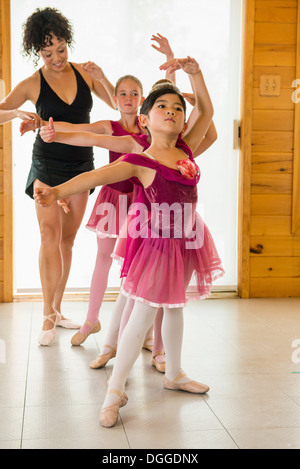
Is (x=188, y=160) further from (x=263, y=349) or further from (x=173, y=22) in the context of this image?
(x=173, y=22)

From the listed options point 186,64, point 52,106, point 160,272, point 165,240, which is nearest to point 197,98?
point 186,64

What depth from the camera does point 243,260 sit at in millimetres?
3654

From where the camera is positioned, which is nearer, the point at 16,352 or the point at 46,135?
the point at 46,135

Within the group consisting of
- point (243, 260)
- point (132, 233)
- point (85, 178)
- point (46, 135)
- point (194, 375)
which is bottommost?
point (194, 375)

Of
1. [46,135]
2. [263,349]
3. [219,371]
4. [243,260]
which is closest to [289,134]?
[243,260]

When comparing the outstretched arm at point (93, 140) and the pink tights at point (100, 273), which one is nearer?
the outstretched arm at point (93, 140)

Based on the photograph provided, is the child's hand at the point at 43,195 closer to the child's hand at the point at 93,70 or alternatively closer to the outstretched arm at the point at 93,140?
the outstretched arm at the point at 93,140

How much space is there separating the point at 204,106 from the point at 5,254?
68.5 inches

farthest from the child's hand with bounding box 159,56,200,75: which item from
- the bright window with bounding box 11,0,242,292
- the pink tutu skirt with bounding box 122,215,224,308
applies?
the bright window with bounding box 11,0,242,292

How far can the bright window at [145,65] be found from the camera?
3469 mm

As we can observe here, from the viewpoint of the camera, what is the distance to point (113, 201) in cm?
257

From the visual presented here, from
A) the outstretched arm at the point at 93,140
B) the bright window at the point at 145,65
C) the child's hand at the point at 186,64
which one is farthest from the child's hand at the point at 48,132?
the bright window at the point at 145,65

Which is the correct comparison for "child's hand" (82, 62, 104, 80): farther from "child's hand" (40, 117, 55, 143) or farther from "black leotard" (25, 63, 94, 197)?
"child's hand" (40, 117, 55, 143)

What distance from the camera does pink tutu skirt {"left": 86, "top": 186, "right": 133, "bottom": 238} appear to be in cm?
254
